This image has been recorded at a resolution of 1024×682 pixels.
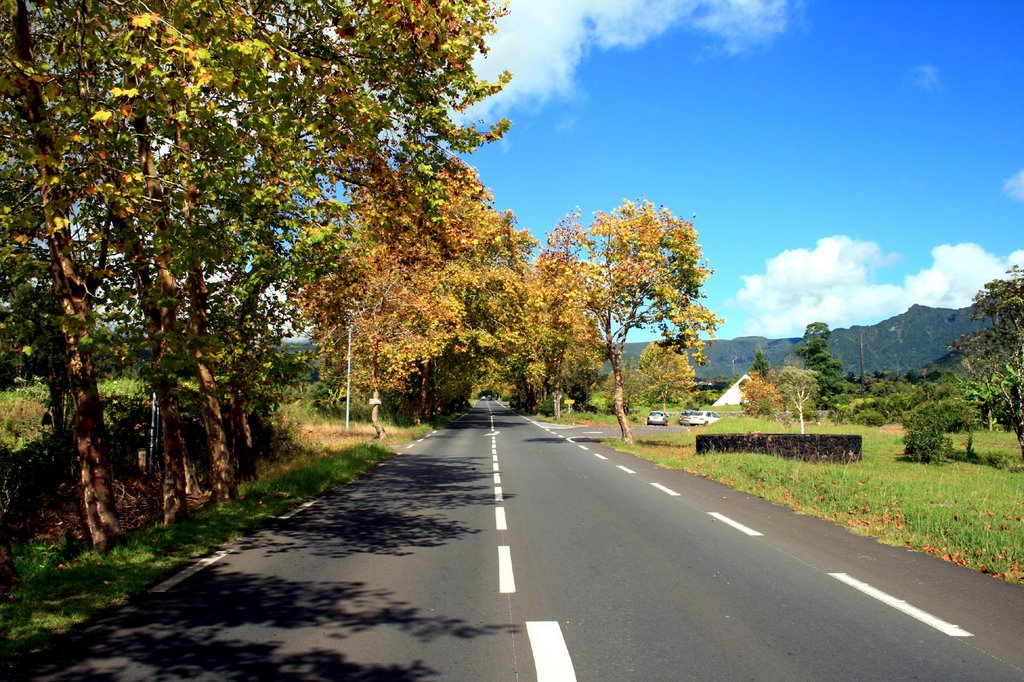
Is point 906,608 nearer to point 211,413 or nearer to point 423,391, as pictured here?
point 211,413

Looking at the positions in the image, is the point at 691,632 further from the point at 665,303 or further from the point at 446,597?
the point at 665,303

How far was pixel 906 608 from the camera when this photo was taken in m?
5.25

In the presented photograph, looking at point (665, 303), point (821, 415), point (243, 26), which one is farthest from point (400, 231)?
point (821, 415)

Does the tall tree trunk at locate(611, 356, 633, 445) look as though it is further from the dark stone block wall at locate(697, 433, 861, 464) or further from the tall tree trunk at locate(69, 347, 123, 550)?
the tall tree trunk at locate(69, 347, 123, 550)

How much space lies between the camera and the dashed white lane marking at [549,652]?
390cm

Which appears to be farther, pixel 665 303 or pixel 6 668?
pixel 665 303

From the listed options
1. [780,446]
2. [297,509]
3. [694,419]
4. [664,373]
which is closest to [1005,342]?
[780,446]

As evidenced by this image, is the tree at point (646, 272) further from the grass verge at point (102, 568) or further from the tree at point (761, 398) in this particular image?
the tree at point (761, 398)

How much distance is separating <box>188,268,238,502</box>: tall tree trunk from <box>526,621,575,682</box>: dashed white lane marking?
7556mm

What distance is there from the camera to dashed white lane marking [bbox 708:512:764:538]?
8.46m

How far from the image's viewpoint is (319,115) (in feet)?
24.2

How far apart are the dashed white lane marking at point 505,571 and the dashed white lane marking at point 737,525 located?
3206mm

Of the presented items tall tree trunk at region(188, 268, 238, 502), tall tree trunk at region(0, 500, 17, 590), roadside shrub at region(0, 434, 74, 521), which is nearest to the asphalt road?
tall tree trunk at region(0, 500, 17, 590)

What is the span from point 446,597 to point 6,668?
2968mm
